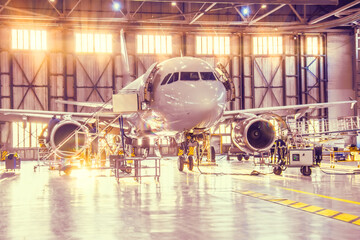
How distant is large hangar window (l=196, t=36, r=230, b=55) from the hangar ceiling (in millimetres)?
1092

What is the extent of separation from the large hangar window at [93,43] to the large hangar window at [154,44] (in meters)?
2.39

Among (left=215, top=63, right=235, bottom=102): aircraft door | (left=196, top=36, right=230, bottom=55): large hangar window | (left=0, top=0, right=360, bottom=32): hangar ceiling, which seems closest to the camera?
(left=215, top=63, right=235, bottom=102): aircraft door

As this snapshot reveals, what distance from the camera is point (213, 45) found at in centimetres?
3688

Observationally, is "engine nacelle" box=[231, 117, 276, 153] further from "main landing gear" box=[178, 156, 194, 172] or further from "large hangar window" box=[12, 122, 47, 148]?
"large hangar window" box=[12, 122, 47, 148]

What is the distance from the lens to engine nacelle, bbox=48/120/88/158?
1758 centimetres

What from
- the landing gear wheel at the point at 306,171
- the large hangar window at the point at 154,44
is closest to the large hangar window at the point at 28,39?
the large hangar window at the point at 154,44

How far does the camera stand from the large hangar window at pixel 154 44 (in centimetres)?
3575

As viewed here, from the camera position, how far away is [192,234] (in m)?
5.71

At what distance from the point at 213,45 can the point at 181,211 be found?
1197 inches

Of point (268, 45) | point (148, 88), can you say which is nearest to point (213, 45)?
point (268, 45)

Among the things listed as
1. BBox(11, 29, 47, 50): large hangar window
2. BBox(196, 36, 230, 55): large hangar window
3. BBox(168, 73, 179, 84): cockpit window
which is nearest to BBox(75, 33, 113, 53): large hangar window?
BBox(11, 29, 47, 50): large hangar window

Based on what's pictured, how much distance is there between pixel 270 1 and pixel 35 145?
2147 cm

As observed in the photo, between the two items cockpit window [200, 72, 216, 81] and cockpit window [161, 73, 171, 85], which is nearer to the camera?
cockpit window [200, 72, 216, 81]

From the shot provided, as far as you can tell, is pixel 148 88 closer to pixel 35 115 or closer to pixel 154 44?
pixel 35 115
